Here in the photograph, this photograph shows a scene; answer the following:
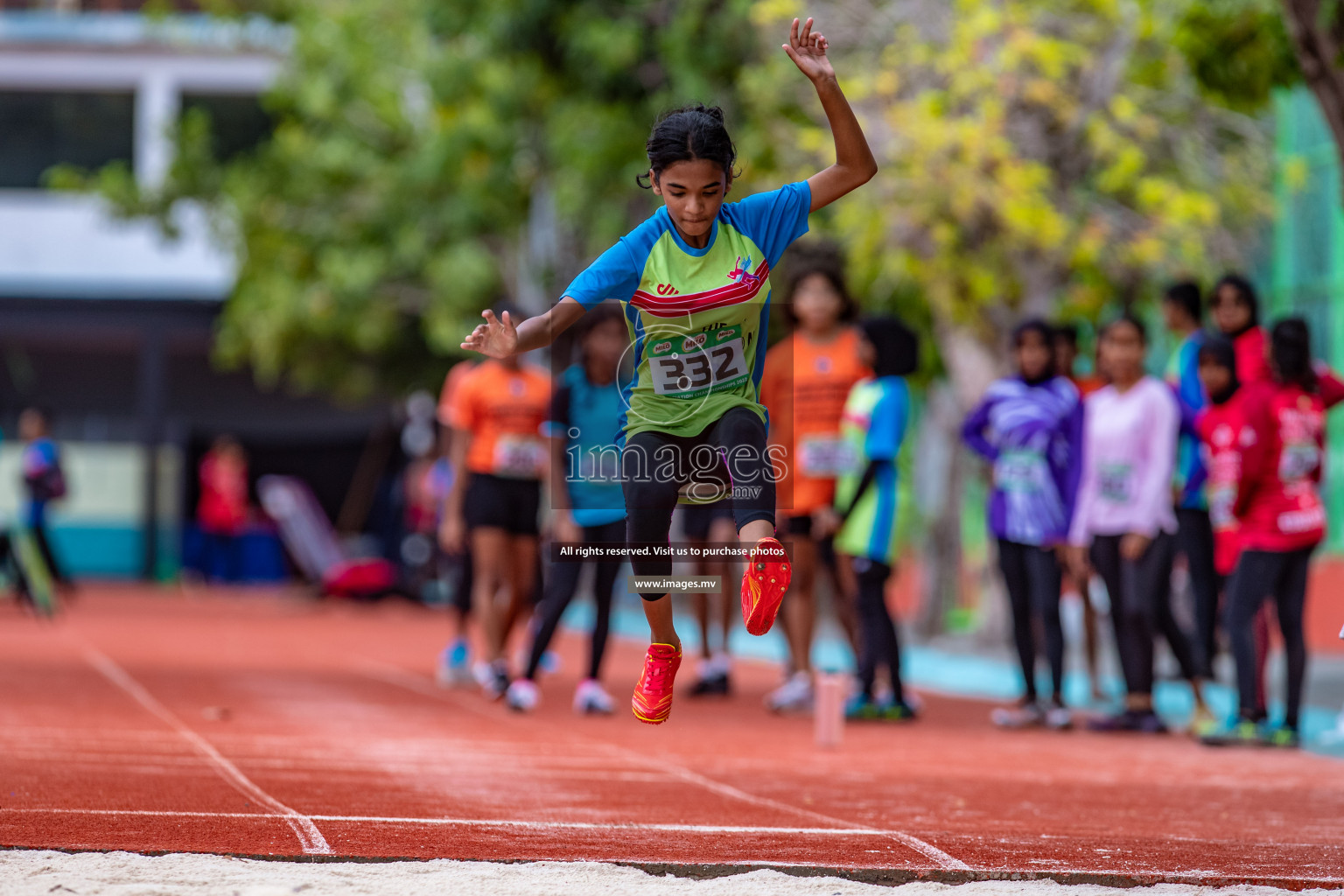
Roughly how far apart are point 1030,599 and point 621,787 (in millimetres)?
3788

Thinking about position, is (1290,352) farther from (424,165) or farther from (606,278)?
(424,165)

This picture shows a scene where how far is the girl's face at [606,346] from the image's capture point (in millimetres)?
9250

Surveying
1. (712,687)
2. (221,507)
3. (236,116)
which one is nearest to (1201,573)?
(712,687)

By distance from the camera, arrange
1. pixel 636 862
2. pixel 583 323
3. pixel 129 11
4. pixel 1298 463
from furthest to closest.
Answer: pixel 129 11 → pixel 583 323 → pixel 1298 463 → pixel 636 862

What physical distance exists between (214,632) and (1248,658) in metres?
A: 11.0

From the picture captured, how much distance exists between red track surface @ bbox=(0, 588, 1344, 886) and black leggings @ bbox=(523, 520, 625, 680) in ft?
1.15

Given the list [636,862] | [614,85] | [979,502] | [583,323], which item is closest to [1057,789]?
[636,862]

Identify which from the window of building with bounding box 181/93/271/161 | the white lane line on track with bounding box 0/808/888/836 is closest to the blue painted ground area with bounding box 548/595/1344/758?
the white lane line on track with bounding box 0/808/888/836

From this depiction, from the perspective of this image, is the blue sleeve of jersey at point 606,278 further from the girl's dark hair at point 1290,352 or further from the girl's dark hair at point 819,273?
the girl's dark hair at point 1290,352

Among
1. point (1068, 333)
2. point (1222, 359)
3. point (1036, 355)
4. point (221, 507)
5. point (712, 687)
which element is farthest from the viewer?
point (221, 507)

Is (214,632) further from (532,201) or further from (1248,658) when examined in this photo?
(1248,658)

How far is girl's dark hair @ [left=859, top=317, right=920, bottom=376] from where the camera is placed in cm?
961

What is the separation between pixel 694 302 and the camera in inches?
208

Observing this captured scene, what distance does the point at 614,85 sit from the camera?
56.3 feet
